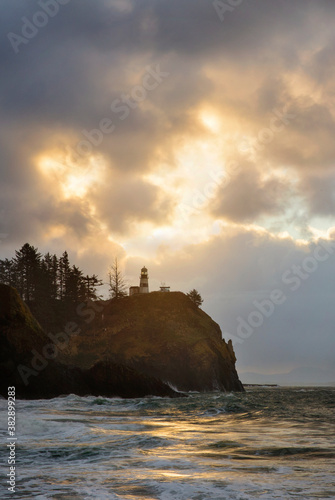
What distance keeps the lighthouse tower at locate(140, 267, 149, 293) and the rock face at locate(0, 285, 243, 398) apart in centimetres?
472

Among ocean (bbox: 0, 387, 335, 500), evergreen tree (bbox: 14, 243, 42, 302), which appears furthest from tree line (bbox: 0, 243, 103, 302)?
ocean (bbox: 0, 387, 335, 500)

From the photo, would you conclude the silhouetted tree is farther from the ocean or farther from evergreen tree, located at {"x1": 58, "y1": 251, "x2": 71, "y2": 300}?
the ocean

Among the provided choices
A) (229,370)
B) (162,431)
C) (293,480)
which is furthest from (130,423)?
(229,370)

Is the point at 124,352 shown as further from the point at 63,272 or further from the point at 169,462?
the point at 169,462

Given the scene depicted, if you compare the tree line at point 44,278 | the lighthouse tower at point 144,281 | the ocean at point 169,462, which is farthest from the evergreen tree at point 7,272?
the ocean at point 169,462

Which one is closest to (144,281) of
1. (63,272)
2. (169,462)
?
(63,272)

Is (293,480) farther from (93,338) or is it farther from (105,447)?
(93,338)

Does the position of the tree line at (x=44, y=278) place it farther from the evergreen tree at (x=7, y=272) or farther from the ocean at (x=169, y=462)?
the ocean at (x=169, y=462)

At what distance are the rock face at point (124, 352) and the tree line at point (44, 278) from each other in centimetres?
610

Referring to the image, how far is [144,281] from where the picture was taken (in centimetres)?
10519

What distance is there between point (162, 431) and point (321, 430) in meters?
7.03

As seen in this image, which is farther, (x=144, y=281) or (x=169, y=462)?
(x=144, y=281)

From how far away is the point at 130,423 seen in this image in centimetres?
2255

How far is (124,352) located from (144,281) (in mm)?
24109
